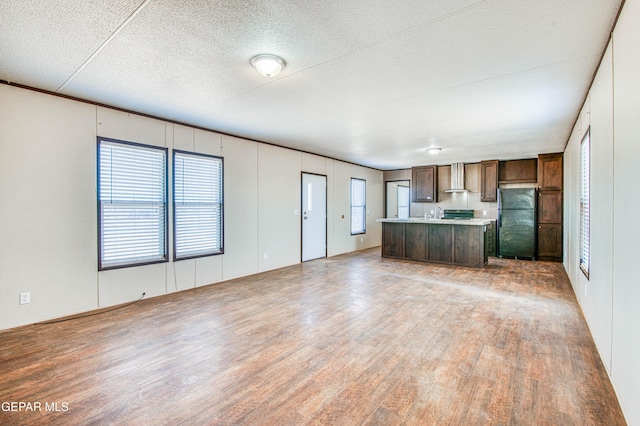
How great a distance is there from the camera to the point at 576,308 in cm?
376

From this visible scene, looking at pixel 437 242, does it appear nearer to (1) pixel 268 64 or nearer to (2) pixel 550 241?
(2) pixel 550 241

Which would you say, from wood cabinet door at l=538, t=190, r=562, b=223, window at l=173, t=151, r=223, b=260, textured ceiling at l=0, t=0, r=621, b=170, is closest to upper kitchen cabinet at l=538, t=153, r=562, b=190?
wood cabinet door at l=538, t=190, r=562, b=223

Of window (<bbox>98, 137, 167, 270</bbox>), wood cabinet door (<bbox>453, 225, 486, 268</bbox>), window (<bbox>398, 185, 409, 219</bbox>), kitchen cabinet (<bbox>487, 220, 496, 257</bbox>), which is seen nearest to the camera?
window (<bbox>98, 137, 167, 270</bbox>)

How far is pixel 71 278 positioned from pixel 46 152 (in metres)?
1.46

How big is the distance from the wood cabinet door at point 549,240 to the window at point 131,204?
7780 mm

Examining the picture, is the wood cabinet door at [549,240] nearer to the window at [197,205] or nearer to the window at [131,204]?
the window at [197,205]

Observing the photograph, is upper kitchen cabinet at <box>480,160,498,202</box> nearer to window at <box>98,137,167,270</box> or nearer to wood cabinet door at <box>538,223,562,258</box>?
wood cabinet door at <box>538,223,562,258</box>

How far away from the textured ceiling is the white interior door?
262cm

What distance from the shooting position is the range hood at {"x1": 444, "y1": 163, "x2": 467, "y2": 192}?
8289mm

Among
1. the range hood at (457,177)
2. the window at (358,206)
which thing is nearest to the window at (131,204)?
the window at (358,206)

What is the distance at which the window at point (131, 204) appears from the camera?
3.82 meters

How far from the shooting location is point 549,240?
691 cm

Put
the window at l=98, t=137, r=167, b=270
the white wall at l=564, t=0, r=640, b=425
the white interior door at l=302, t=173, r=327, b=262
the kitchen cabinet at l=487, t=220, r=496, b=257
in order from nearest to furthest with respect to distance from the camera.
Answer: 1. the white wall at l=564, t=0, r=640, b=425
2. the window at l=98, t=137, r=167, b=270
3. the white interior door at l=302, t=173, r=327, b=262
4. the kitchen cabinet at l=487, t=220, r=496, b=257

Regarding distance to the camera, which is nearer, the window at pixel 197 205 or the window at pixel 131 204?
the window at pixel 131 204
